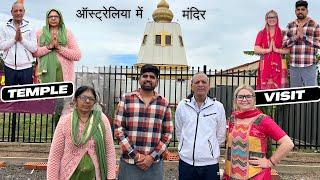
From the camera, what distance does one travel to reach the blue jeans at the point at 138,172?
13.8 feet

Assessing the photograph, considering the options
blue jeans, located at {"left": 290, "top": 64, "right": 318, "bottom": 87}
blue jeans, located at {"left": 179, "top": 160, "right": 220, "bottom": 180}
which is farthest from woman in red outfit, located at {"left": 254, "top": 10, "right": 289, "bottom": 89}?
blue jeans, located at {"left": 179, "top": 160, "right": 220, "bottom": 180}

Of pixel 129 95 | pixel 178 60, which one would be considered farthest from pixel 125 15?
pixel 178 60

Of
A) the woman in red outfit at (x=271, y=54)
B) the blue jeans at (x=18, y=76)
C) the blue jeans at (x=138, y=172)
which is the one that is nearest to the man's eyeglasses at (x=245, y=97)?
the blue jeans at (x=138, y=172)

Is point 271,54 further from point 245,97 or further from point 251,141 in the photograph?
point 251,141

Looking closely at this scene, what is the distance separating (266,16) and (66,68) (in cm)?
326

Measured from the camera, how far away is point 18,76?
6.35 m

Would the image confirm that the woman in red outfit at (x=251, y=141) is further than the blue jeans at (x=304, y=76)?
No

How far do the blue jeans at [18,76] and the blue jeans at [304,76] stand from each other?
4192 millimetres

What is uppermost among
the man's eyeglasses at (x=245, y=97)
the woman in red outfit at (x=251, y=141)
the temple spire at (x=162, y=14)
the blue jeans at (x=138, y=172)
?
the temple spire at (x=162, y=14)

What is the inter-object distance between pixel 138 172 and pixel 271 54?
3681mm

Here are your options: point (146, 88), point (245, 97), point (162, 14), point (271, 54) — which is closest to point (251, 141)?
point (245, 97)

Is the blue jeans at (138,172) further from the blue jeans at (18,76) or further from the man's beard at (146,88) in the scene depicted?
the blue jeans at (18,76)

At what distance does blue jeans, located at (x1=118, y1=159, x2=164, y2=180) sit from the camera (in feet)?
13.8

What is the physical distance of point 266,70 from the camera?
7.06 metres
